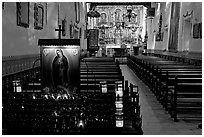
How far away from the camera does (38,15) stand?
7.72 m

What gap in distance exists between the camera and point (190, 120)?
4941mm

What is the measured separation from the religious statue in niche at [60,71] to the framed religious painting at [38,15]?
3.85 metres

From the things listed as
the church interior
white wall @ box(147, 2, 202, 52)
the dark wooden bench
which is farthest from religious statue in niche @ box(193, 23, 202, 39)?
the dark wooden bench

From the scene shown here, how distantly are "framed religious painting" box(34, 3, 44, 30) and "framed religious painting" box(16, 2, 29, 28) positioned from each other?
2.43 feet

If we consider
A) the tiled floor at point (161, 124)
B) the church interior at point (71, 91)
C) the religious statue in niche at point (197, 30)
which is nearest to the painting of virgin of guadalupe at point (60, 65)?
the church interior at point (71, 91)

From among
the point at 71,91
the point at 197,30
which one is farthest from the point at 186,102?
the point at 197,30

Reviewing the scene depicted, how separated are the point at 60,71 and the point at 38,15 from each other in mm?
4216

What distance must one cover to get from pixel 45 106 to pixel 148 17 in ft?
68.6

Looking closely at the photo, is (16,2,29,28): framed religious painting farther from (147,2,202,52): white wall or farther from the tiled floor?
(147,2,202,52): white wall

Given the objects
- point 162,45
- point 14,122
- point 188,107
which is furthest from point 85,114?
point 162,45

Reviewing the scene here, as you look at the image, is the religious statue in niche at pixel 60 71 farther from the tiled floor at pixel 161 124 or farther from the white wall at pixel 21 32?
the white wall at pixel 21 32

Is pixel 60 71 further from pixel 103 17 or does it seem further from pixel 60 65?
pixel 103 17

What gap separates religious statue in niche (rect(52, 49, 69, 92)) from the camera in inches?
150

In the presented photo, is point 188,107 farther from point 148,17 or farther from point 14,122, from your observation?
point 148,17
